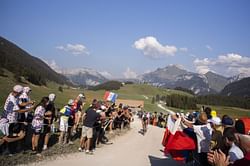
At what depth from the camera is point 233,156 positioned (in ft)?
17.2

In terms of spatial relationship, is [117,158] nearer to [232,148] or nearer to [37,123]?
[37,123]

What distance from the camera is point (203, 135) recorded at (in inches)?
341

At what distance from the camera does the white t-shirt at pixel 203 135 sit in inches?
336

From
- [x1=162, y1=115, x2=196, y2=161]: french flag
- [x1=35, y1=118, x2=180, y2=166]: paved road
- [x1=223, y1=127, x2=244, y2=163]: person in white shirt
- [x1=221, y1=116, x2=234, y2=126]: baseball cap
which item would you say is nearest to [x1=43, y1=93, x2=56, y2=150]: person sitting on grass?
[x1=35, y1=118, x2=180, y2=166]: paved road

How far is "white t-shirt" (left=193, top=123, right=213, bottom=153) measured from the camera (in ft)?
28.0

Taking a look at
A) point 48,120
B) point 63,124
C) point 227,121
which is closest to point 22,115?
point 48,120

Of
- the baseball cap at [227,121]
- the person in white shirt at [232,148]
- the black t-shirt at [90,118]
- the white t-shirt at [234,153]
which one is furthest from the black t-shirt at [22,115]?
the white t-shirt at [234,153]

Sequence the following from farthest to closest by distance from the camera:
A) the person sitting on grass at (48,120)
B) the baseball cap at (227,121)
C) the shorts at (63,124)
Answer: the shorts at (63,124), the person sitting on grass at (48,120), the baseball cap at (227,121)

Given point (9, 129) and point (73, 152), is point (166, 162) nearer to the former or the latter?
point (73, 152)

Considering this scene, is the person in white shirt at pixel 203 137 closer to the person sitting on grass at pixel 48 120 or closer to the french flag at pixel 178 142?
the french flag at pixel 178 142

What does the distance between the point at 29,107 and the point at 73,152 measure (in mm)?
2648

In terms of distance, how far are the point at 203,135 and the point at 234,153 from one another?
337 centimetres

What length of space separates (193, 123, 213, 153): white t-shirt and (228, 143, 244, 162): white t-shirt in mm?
3045

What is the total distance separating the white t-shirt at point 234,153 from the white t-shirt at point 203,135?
120 inches
